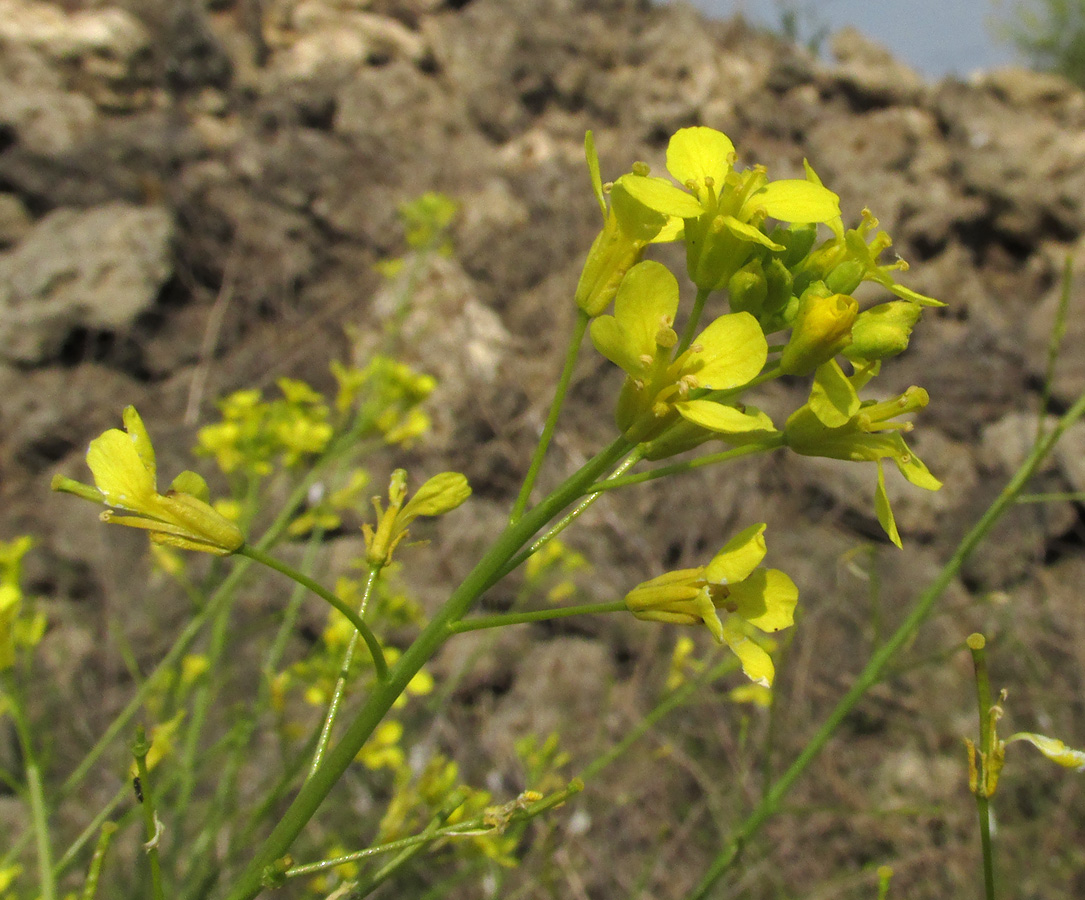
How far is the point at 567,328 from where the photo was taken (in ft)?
16.0

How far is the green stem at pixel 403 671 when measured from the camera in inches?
34.2

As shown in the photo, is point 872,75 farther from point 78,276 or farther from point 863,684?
point 863,684

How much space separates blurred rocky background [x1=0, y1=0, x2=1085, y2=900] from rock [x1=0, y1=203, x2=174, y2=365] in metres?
0.02

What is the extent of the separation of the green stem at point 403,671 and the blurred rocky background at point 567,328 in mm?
1076

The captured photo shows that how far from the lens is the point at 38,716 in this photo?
2.99m

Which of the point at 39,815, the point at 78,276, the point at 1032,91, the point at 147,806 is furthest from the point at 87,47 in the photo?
the point at 1032,91

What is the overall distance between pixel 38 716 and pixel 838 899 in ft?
10.5

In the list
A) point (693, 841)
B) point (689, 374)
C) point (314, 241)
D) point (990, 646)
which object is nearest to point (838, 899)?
point (693, 841)

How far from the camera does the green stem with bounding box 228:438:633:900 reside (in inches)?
34.2

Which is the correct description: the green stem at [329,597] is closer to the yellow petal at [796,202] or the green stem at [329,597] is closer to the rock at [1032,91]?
the yellow petal at [796,202]

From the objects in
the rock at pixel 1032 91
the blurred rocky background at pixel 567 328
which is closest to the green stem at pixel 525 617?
the blurred rocky background at pixel 567 328

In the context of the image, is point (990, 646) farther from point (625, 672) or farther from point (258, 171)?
point (258, 171)

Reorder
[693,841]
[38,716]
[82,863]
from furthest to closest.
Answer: [693,841], [38,716], [82,863]

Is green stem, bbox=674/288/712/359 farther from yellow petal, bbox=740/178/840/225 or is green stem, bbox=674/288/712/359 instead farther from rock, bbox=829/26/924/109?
rock, bbox=829/26/924/109
